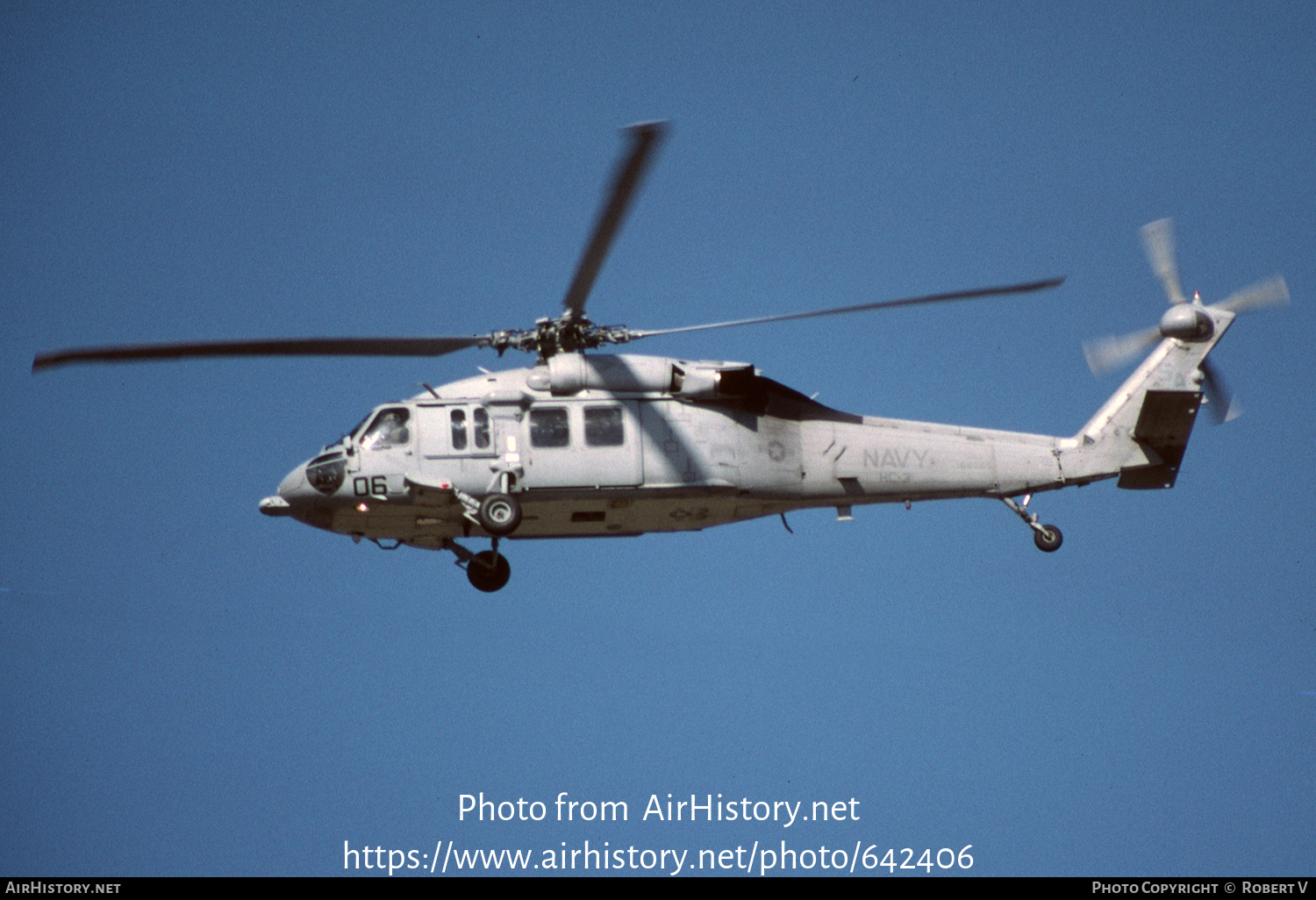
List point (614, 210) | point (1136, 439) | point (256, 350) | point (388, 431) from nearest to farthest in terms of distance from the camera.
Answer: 1. point (614, 210)
2. point (256, 350)
3. point (388, 431)
4. point (1136, 439)

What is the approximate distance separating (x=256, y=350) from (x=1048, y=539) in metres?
10.1

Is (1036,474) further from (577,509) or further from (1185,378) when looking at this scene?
(577,509)

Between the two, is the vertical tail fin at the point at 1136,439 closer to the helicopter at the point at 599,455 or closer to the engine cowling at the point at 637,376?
the helicopter at the point at 599,455

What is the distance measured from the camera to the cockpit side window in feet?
64.3

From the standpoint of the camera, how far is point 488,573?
68.4 ft

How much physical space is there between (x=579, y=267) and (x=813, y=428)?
14.4ft

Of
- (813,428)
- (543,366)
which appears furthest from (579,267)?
(813,428)

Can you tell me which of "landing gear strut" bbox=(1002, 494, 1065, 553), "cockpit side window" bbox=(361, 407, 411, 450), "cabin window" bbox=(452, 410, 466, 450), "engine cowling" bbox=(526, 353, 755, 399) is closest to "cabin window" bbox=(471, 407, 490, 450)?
"cabin window" bbox=(452, 410, 466, 450)

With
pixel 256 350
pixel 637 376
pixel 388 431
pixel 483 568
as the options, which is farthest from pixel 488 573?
pixel 256 350

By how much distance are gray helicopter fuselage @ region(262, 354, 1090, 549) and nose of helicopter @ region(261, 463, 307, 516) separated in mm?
21

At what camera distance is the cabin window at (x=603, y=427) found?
19.4m

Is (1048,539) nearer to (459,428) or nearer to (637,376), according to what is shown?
(637,376)

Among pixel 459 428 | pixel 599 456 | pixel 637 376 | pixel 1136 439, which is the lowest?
pixel 599 456
